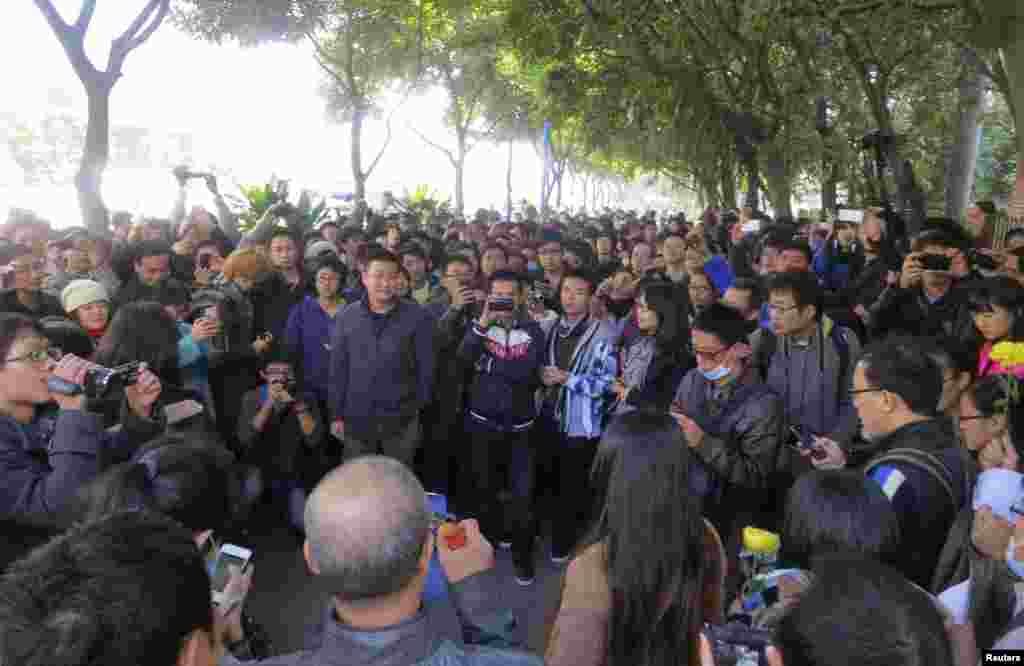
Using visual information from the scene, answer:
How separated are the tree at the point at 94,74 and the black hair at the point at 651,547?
817 cm

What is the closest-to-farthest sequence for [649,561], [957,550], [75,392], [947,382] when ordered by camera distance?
[649,561], [957,550], [75,392], [947,382]

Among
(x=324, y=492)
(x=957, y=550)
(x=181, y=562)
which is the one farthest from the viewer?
(x=957, y=550)

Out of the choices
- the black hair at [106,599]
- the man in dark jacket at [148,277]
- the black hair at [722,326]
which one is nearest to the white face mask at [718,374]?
the black hair at [722,326]

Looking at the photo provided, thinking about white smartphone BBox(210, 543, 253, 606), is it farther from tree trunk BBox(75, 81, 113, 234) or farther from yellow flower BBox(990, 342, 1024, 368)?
tree trunk BBox(75, 81, 113, 234)

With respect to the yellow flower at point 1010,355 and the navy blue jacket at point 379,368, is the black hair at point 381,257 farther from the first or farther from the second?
the yellow flower at point 1010,355

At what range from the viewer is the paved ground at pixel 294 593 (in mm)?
3914

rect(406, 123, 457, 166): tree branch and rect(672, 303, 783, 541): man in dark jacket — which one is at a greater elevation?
rect(406, 123, 457, 166): tree branch

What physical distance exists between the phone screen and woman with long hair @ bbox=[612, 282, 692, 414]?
109 inches

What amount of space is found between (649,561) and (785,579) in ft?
1.30

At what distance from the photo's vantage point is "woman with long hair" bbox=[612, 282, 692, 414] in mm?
4484

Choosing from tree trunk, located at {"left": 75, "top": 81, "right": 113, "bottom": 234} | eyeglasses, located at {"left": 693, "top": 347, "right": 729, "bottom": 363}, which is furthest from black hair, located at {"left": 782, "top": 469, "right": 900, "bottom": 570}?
tree trunk, located at {"left": 75, "top": 81, "right": 113, "bottom": 234}

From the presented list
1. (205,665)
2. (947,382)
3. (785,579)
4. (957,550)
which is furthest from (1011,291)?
(205,665)

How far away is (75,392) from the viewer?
8.40ft

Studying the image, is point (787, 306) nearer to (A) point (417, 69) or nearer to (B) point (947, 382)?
(B) point (947, 382)
